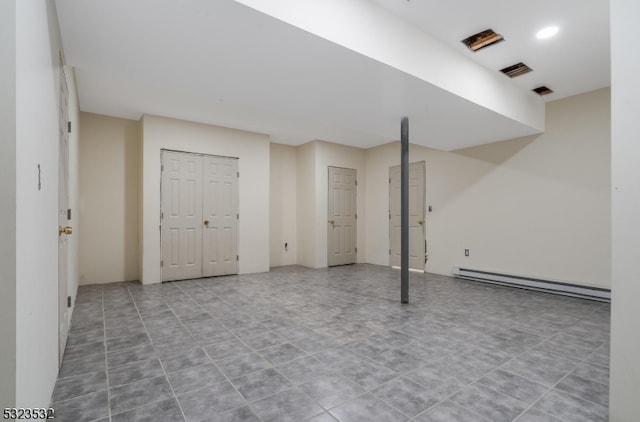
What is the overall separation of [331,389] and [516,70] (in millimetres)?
4313

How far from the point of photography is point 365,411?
1.81 meters

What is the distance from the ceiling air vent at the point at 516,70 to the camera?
379 cm

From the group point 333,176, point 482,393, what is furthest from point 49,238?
point 333,176

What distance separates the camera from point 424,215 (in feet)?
21.8

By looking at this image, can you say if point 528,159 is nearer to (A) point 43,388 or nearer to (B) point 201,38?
(B) point 201,38

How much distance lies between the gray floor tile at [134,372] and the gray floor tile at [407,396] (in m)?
1.65

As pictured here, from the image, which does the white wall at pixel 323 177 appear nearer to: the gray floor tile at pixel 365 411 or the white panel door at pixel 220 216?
the white panel door at pixel 220 216

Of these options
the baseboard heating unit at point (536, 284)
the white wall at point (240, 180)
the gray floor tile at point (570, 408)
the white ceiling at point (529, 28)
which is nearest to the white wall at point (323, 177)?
the white wall at point (240, 180)

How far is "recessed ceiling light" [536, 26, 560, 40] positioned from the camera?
9.96 ft

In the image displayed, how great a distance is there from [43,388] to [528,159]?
6.37 metres

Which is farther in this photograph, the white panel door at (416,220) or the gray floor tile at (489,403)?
the white panel door at (416,220)

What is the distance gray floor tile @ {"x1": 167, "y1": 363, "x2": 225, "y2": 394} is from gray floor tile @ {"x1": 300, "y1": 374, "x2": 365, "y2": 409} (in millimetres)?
662

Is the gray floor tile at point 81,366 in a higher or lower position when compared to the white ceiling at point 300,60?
Result: lower

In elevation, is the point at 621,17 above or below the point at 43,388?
above
